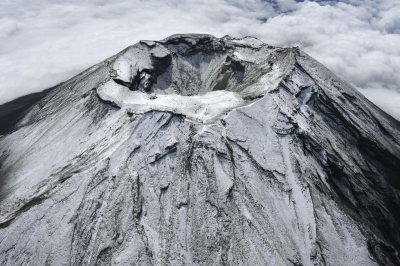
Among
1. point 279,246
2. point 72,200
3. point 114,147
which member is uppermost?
point 114,147

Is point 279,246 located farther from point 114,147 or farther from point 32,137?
point 32,137

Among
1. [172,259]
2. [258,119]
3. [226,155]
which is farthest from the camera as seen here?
[258,119]

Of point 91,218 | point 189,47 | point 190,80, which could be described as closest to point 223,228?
point 91,218

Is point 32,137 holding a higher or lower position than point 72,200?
higher

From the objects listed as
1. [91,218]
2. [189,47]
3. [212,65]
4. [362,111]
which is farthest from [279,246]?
[189,47]

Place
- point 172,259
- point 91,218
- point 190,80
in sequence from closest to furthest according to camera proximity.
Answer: point 172,259
point 91,218
point 190,80

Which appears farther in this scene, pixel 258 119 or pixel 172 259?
pixel 258 119
